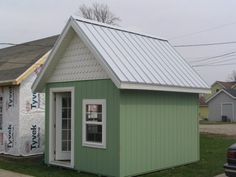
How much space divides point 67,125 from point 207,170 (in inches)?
194

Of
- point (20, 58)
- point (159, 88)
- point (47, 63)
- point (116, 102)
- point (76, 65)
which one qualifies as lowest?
point (116, 102)

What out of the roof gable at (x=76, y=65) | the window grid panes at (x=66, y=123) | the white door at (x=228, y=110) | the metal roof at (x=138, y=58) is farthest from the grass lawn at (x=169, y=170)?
the white door at (x=228, y=110)

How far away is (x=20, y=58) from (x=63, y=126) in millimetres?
6590

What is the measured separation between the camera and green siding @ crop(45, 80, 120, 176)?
1134cm

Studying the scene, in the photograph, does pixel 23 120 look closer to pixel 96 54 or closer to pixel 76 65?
pixel 76 65

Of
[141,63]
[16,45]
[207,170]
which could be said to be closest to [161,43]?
[141,63]

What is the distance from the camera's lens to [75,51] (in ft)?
42.8

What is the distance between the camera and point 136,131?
38.5 ft

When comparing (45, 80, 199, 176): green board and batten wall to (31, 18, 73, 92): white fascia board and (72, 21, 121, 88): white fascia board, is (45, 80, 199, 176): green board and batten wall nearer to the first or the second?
(31, 18, 73, 92): white fascia board

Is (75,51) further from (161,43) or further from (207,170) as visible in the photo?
(207,170)

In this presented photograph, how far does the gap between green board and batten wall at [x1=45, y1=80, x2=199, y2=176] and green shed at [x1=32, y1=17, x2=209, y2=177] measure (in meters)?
0.03

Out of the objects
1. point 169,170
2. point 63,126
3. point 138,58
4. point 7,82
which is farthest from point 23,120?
point 169,170

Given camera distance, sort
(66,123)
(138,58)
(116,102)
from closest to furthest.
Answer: (116,102)
(138,58)
(66,123)

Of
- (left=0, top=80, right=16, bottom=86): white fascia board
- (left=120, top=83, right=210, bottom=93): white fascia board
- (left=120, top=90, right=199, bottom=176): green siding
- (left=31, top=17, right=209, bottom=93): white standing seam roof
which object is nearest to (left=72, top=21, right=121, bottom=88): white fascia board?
(left=31, top=17, right=209, bottom=93): white standing seam roof
